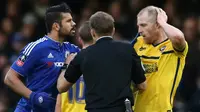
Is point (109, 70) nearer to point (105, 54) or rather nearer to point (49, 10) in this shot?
point (105, 54)

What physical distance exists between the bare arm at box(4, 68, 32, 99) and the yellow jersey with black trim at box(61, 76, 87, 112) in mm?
400

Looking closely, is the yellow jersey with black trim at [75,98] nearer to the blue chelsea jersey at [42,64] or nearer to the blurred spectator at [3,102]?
the blue chelsea jersey at [42,64]

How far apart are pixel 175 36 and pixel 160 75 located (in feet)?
1.61

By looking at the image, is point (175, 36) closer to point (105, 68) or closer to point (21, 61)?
point (105, 68)

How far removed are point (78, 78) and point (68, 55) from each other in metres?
0.82

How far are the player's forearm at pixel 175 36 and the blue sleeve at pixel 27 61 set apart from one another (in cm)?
145

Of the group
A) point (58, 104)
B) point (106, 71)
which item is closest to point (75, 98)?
point (58, 104)

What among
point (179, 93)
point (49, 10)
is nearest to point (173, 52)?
point (49, 10)

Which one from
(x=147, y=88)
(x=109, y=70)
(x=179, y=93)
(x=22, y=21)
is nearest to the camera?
(x=109, y=70)

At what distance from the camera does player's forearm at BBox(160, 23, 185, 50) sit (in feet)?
24.4

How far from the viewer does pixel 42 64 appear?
8.12 m

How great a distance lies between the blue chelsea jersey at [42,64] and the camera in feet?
26.6

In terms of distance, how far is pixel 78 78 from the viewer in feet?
24.2

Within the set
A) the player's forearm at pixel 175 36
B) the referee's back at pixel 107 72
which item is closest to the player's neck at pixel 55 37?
the referee's back at pixel 107 72
